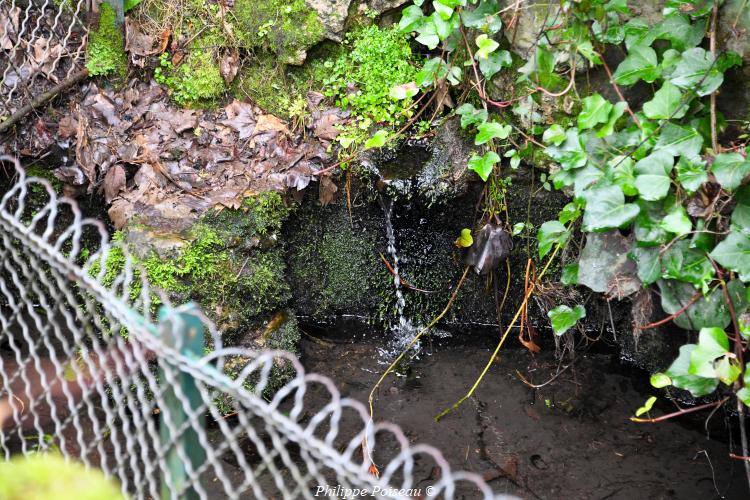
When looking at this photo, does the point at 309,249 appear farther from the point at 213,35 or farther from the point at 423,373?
the point at 213,35

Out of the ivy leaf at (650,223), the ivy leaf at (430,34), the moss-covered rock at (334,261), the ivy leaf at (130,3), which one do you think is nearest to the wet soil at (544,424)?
the moss-covered rock at (334,261)

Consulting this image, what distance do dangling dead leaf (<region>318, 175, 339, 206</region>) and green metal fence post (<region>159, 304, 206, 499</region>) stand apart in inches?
104

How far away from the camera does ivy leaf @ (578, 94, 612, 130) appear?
3.12 meters

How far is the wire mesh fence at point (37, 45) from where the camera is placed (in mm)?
4281

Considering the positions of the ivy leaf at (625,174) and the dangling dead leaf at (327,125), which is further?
the dangling dead leaf at (327,125)

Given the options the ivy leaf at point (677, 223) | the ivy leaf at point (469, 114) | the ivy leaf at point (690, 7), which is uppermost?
the ivy leaf at point (690, 7)

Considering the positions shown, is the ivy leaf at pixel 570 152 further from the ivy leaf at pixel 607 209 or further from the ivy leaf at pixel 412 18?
the ivy leaf at pixel 412 18

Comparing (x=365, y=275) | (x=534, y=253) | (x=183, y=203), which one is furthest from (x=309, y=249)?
(x=534, y=253)

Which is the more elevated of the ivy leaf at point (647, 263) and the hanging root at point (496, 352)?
the ivy leaf at point (647, 263)

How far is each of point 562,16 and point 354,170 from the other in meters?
1.56

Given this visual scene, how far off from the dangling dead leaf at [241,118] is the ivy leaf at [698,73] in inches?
104

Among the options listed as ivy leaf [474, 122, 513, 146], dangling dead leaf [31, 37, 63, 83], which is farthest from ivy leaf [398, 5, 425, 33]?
dangling dead leaf [31, 37, 63, 83]

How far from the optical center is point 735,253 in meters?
2.80

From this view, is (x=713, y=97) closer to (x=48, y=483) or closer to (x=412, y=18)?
(x=412, y=18)
